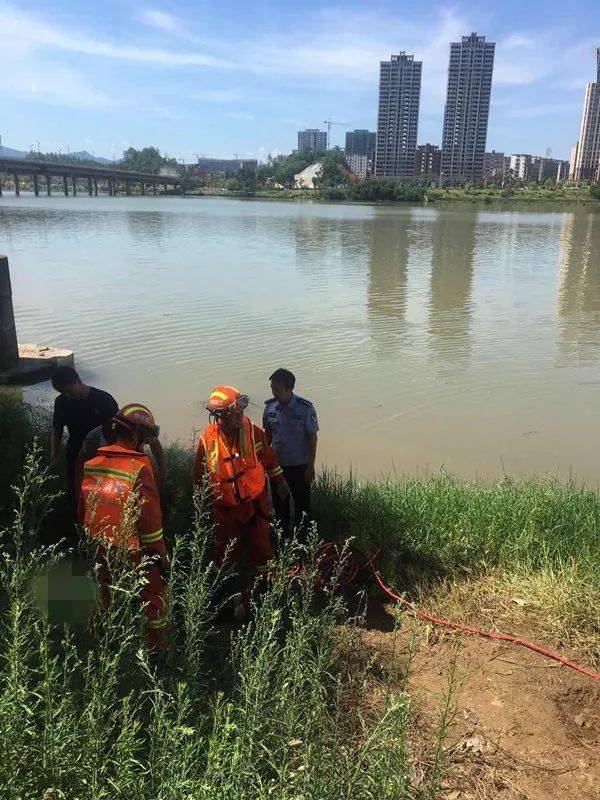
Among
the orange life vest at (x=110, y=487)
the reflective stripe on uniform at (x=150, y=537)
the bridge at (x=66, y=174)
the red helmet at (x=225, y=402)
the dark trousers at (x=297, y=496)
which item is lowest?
the dark trousers at (x=297, y=496)

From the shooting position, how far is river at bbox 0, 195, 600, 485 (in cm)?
954

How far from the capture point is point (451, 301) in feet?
64.4

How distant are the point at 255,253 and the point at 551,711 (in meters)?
29.3

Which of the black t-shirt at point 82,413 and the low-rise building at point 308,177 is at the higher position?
the low-rise building at point 308,177

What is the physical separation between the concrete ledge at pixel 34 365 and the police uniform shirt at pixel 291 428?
20.3 feet

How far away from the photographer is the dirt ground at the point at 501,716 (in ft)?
9.48

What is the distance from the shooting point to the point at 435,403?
10930 mm

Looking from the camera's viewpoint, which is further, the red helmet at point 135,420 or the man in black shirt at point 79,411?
the man in black shirt at point 79,411

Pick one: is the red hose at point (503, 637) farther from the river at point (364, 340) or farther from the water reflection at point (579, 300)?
the water reflection at point (579, 300)

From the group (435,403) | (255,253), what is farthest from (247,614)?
(255,253)

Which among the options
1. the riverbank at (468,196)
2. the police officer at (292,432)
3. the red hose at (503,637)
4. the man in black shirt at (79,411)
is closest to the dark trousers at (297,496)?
the police officer at (292,432)

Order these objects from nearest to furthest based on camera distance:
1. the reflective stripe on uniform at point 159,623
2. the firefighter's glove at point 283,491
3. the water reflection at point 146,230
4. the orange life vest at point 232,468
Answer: the reflective stripe on uniform at point 159,623 < the orange life vest at point 232,468 < the firefighter's glove at point 283,491 < the water reflection at point 146,230

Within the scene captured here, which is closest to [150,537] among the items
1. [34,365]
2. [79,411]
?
[79,411]

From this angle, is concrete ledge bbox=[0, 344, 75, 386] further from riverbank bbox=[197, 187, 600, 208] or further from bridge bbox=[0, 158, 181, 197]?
bridge bbox=[0, 158, 181, 197]
